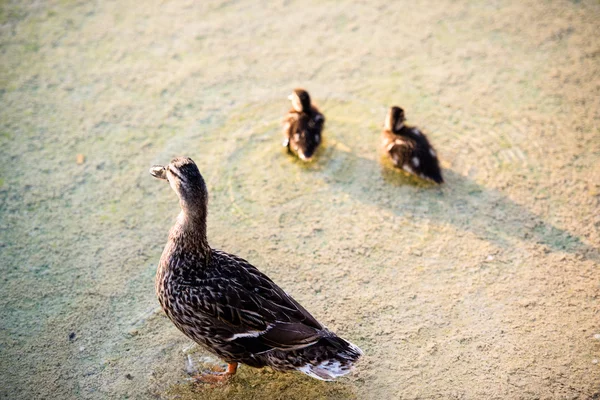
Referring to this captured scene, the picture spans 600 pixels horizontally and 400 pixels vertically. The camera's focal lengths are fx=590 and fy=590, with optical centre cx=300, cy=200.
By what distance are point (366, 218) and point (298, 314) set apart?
108cm

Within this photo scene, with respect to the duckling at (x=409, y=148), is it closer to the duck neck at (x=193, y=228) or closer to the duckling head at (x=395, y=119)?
the duckling head at (x=395, y=119)

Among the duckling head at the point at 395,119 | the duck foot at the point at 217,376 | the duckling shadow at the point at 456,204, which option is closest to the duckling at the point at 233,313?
the duck foot at the point at 217,376

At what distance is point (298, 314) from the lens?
110 inches

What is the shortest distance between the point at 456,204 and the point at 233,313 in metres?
1.73

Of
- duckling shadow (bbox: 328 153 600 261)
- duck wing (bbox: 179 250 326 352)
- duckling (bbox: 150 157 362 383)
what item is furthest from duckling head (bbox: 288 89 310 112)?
duck wing (bbox: 179 250 326 352)

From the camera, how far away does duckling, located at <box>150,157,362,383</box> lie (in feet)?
9.02

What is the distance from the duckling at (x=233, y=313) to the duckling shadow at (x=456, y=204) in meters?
1.24

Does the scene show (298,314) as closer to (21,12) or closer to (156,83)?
(156,83)

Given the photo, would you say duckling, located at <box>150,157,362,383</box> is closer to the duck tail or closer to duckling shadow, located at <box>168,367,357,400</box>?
the duck tail

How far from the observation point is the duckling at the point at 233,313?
275 cm

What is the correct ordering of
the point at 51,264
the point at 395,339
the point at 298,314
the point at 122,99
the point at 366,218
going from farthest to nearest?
the point at 122,99 → the point at 366,218 → the point at 51,264 → the point at 395,339 → the point at 298,314

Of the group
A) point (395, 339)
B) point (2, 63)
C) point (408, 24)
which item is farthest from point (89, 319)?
point (408, 24)

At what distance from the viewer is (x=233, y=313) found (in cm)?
274

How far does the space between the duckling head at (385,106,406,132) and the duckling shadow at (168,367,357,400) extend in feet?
6.02
